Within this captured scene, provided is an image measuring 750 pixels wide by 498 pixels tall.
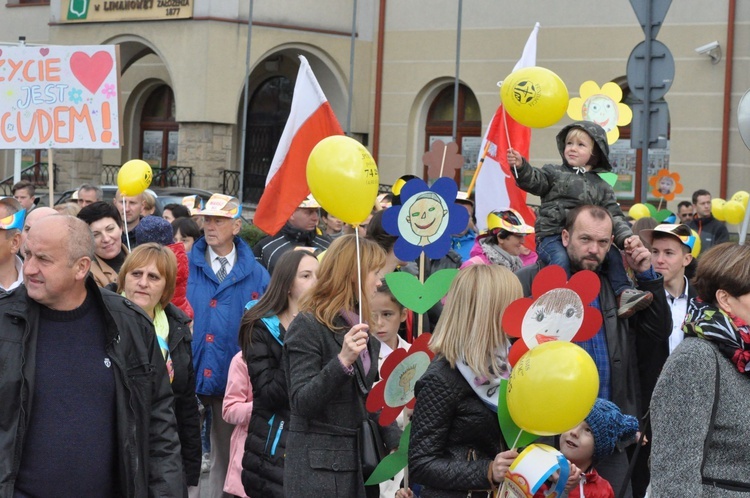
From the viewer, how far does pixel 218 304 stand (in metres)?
7.47

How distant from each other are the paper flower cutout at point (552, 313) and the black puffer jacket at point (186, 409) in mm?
2007

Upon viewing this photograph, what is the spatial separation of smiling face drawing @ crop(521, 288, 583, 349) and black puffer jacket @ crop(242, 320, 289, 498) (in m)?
1.51

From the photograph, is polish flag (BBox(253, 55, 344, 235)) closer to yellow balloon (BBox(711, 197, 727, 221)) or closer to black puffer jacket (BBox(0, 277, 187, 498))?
black puffer jacket (BBox(0, 277, 187, 498))

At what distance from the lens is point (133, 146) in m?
26.8

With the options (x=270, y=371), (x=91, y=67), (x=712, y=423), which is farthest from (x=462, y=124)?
(x=712, y=423)

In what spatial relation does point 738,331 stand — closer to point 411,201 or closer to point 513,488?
point 513,488

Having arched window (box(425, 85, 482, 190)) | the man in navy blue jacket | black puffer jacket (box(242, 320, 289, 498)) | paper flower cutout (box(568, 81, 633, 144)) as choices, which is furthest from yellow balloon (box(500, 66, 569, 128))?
arched window (box(425, 85, 482, 190))

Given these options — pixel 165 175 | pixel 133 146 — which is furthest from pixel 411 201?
pixel 133 146

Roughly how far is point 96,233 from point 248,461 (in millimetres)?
2310

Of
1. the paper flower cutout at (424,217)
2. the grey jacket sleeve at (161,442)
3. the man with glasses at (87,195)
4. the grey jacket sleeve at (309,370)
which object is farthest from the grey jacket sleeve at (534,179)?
the man with glasses at (87,195)

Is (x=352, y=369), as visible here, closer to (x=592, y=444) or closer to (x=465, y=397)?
(x=465, y=397)

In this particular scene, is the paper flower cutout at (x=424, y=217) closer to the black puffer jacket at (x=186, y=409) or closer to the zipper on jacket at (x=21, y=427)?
the black puffer jacket at (x=186, y=409)

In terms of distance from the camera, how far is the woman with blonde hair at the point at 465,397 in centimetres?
430

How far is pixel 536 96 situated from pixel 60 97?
453 centimetres
